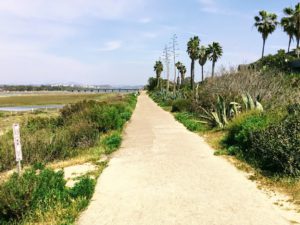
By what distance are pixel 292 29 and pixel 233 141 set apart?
51931 millimetres

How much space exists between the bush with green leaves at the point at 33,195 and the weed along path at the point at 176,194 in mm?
469

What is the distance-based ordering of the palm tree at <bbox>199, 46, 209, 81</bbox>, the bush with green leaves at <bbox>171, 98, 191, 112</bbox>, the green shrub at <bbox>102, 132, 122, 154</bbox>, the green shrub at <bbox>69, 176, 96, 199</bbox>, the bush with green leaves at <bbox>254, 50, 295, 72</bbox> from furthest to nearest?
1. the palm tree at <bbox>199, 46, 209, 81</bbox>
2. the bush with green leaves at <bbox>254, 50, 295, 72</bbox>
3. the bush with green leaves at <bbox>171, 98, 191, 112</bbox>
4. the green shrub at <bbox>102, 132, 122, 154</bbox>
5. the green shrub at <bbox>69, 176, 96, 199</bbox>

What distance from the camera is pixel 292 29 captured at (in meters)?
59.3

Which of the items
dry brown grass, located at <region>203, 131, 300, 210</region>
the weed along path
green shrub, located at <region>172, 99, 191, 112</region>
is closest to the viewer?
the weed along path

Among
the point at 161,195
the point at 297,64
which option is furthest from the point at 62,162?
the point at 297,64

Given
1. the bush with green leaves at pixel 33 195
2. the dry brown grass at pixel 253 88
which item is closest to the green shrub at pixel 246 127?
the dry brown grass at pixel 253 88

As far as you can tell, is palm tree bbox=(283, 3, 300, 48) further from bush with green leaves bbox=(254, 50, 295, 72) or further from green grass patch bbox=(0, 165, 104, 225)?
green grass patch bbox=(0, 165, 104, 225)

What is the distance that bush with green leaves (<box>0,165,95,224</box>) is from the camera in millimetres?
6410

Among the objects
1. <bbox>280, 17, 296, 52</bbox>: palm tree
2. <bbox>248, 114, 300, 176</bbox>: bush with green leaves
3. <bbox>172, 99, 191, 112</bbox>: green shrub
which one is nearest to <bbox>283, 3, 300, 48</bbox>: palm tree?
<bbox>280, 17, 296, 52</bbox>: palm tree

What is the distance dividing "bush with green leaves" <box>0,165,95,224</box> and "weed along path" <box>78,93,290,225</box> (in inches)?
18.4

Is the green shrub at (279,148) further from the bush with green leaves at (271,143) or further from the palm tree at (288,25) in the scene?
the palm tree at (288,25)

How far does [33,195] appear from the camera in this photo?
6.71m

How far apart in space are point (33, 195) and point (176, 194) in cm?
263

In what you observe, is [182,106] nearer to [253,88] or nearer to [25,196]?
[253,88]
